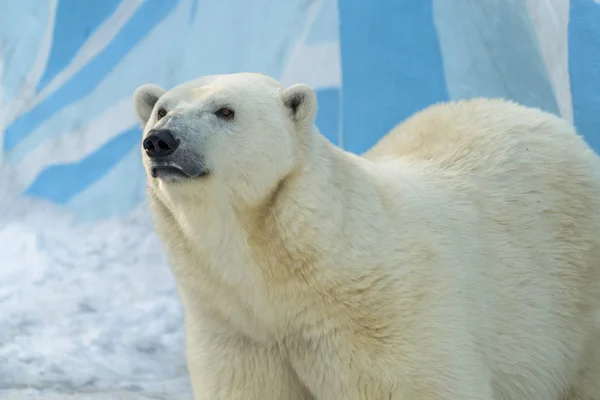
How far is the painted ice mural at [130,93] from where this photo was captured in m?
4.07

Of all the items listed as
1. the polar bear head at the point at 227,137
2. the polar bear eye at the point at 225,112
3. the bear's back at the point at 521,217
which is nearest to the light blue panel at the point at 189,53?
the bear's back at the point at 521,217

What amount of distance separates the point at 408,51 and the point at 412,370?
8.26ft

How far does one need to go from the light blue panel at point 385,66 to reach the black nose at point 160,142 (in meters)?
2.48

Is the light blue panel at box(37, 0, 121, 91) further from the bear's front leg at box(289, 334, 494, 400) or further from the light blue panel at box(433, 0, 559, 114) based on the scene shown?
the bear's front leg at box(289, 334, 494, 400)

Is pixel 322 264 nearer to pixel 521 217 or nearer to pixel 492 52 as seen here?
pixel 521 217

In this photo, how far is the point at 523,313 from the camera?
261 cm

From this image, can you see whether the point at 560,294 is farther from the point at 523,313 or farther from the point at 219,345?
the point at 219,345

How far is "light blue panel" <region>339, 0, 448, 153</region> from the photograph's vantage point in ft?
14.3

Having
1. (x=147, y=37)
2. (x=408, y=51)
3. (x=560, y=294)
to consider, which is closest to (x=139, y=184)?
(x=147, y=37)

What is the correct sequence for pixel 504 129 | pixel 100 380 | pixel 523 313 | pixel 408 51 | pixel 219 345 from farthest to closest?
pixel 408 51
pixel 100 380
pixel 504 129
pixel 523 313
pixel 219 345

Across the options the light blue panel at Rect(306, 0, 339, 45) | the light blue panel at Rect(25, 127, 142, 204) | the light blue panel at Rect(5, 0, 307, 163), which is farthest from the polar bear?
the light blue panel at Rect(25, 127, 142, 204)

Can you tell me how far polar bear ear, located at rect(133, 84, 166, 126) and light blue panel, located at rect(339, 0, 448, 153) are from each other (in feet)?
6.98

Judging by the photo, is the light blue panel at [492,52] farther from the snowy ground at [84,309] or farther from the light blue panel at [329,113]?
the snowy ground at [84,309]

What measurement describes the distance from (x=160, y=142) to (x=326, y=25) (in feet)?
8.83
